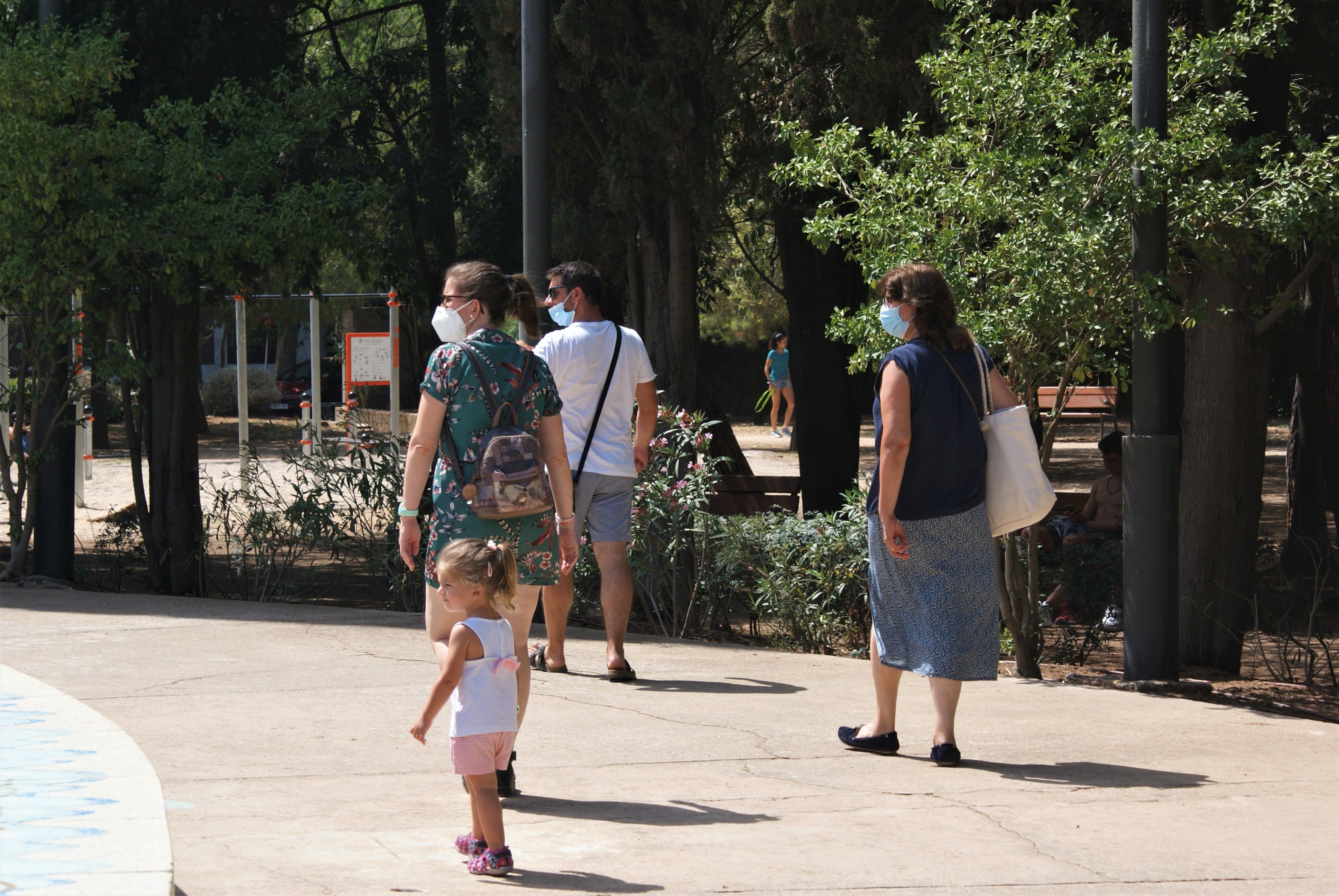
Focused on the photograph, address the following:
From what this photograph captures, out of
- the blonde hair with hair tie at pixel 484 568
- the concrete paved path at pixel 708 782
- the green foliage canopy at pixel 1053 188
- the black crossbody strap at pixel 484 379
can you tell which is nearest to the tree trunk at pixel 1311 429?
the green foliage canopy at pixel 1053 188

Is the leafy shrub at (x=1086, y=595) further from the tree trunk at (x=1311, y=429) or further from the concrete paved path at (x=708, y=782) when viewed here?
the tree trunk at (x=1311, y=429)

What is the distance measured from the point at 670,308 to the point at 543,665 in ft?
21.1

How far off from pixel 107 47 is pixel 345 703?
227 inches

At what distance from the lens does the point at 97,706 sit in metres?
5.59

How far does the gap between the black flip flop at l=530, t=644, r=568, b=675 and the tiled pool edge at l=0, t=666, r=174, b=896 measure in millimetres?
2111

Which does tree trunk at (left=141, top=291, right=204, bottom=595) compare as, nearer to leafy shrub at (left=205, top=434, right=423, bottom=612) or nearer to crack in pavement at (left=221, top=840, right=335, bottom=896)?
leafy shrub at (left=205, top=434, right=423, bottom=612)

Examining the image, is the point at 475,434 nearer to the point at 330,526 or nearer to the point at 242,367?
the point at 330,526

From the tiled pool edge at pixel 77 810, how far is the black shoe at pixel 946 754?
2.54 m

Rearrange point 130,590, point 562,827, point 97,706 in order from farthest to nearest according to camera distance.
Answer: point 130,590 < point 97,706 < point 562,827

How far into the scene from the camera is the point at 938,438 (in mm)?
4879

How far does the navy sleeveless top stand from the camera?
16.0 feet

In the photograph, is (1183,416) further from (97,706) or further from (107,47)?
(107,47)

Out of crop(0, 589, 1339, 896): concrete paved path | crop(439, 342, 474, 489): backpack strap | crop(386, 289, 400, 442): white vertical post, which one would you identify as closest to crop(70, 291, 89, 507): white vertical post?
crop(0, 589, 1339, 896): concrete paved path

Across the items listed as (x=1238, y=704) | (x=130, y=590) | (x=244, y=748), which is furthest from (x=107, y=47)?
(x=1238, y=704)
